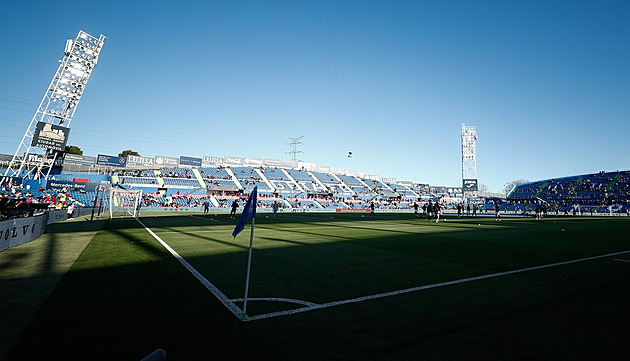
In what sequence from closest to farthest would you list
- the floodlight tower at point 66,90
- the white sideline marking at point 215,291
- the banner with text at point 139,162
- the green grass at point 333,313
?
the green grass at point 333,313, the white sideline marking at point 215,291, the floodlight tower at point 66,90, the banner with text at point 139,162

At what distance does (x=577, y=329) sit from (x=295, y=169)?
86.9 m

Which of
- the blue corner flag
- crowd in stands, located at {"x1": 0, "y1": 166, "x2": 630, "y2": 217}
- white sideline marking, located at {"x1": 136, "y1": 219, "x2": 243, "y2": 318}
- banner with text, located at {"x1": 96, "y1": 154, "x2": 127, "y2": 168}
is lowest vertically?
white sideline marking, located at {"x1": 136, "y1": 219, "x2": 243, "y2": 318}

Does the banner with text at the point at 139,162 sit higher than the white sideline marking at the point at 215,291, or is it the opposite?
the banner with text at the point at 139,162

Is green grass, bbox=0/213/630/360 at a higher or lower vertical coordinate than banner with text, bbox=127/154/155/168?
lower

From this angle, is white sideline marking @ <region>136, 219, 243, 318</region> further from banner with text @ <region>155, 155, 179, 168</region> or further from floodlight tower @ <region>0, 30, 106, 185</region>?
banner with text @ <region>155, 155, 179, 168</region>

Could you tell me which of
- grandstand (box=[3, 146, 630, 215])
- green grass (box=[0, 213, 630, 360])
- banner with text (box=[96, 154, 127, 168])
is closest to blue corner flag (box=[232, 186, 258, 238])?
green grass (box=[0, 213, 630, 360])

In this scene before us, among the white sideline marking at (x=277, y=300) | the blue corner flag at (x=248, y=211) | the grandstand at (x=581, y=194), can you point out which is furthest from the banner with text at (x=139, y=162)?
the grandstand at (x=581, y=194)

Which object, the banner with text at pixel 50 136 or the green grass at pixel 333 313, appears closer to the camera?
the green grass at pixel 333 313

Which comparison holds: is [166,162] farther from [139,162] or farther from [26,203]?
[26,203]

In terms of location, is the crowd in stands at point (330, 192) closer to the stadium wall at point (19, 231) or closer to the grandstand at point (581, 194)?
the grandstand at point (581, 194)

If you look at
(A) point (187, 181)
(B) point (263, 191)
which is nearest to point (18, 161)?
(A) point (187, 181)

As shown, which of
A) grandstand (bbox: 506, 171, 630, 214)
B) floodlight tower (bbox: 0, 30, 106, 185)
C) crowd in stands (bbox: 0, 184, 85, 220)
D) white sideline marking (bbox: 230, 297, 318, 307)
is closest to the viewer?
white sideline marking (bbox: 230, 297, 318, 307)

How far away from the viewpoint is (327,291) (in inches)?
207

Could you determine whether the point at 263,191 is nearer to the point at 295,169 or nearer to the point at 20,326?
the point at 295,169
